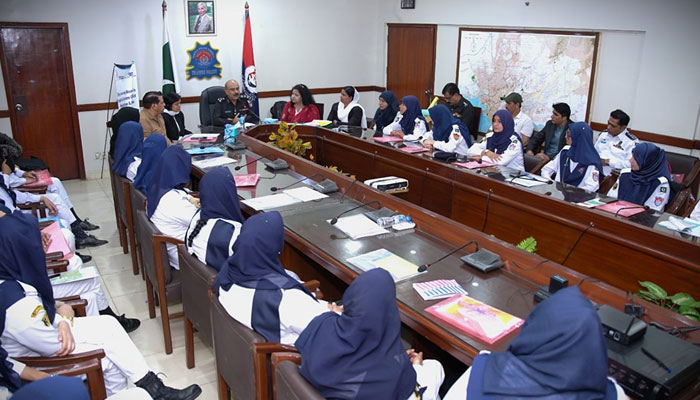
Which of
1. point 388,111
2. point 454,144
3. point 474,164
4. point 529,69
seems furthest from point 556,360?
point 529,69

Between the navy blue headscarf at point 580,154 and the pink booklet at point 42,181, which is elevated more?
the navy blue headscarf at point 580,154

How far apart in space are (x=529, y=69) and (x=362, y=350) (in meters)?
5.66

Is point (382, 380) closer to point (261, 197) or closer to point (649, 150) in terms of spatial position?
point (261, 197)

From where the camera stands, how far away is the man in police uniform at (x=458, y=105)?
6.80 m

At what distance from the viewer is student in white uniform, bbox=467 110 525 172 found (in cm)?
449

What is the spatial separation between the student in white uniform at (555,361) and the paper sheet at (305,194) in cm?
197

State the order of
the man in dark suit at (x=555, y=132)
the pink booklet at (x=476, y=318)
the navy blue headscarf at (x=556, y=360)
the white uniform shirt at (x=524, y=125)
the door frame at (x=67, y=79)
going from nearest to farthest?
the navy blue headscarf at (x=556, y=360), the pink booklet at (x=476, y=318), the man in dark suit at (x=555, y=132), the door frame at (x=67, y=79), the white uniform shirt at (x=524, y=125)

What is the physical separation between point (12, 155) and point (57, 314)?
8.43ft

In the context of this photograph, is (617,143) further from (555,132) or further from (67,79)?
(67,79)

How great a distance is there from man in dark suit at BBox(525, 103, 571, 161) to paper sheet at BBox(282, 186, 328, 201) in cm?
327

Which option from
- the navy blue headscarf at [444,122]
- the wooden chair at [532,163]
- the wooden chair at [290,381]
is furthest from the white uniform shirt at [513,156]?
the wooden chair at [290,381]

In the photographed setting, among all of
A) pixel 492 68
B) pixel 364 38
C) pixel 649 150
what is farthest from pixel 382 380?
pixel 364 38

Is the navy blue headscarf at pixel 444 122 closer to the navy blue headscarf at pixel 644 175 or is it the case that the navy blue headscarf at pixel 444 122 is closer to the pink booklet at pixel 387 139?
the pink booklet at pixel 387 139

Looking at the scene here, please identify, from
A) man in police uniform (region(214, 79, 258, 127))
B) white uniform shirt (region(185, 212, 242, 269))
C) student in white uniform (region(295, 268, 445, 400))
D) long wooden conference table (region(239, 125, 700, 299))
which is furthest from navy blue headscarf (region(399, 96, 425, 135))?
student in white uniform (region(295, 268, 445, 400))
